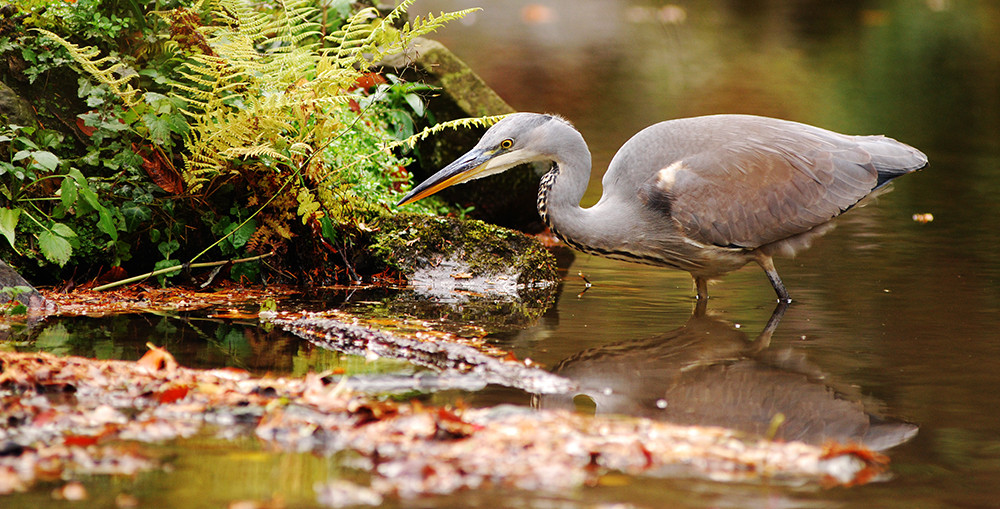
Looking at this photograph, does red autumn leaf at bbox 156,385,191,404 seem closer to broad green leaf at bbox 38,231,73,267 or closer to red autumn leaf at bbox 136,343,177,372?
red autumn leaf at bbox 136,343,177,372

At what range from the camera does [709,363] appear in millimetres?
5402

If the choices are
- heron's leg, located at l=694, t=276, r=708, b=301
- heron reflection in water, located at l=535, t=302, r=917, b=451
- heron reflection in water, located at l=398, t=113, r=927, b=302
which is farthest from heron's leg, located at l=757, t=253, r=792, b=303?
A: heron reflection in water, located at l=535, t=302, r=917, b=451

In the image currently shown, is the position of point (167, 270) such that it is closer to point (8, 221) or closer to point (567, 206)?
point (8, 221)

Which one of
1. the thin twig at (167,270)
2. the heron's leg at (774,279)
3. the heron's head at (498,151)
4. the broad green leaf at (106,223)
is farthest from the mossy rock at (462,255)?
the broad green leaf at (106,223)

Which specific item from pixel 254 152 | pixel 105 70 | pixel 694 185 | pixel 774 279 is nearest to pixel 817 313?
pixel 774 279

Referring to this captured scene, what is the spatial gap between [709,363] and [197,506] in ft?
9.67

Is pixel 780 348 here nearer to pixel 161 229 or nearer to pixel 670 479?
pixel 670 479

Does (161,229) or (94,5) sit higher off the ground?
(94,5)

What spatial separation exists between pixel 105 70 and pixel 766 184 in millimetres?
3926

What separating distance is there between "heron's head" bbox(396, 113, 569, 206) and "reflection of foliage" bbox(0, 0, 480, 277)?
656mm

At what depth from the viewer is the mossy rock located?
7055 mm

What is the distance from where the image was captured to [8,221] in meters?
5.60

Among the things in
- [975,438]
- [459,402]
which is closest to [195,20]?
[459,402]

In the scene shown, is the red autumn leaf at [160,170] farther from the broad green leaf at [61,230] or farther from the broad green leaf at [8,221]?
the broad green leaf at [8,221]
